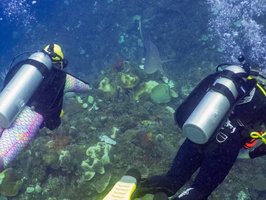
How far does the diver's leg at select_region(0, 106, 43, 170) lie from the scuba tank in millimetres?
3165

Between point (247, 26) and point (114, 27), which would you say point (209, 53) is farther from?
point (114, 27)

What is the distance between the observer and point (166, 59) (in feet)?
42.0

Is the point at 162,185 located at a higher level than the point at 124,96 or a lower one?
higher

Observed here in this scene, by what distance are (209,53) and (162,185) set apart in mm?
10751

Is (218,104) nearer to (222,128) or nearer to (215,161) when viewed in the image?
(222,128)

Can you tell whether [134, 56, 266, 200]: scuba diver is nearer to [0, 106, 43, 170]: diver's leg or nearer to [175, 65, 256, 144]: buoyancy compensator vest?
[175, 65, 256, 144]: buoyancy compensator vest

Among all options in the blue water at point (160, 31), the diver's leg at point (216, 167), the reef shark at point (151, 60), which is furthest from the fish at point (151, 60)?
the diver's leg at point (216, 167)

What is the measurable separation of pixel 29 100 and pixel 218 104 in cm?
379

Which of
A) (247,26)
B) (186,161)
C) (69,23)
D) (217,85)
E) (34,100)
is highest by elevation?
(217,85)

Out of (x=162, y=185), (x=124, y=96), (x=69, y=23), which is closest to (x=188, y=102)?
(x=162, y=185)

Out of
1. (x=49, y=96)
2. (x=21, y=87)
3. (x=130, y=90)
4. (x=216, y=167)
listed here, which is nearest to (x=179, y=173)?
(x=216, y=167)

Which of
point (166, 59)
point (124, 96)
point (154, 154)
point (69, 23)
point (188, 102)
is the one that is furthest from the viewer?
point (69, 23)

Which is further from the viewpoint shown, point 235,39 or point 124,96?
point 235,39

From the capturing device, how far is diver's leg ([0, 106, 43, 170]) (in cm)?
418
